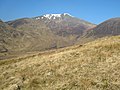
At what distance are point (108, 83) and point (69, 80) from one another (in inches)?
117

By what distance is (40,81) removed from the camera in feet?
55.0

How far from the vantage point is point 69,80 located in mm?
15719

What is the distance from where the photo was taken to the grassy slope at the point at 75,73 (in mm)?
14742

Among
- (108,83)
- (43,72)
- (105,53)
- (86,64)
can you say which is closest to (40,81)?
(43,72)

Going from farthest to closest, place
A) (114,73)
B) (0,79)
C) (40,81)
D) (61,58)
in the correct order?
(61,58), (0,79), (40,81), (114,73)

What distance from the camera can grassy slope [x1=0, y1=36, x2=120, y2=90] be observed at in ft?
48.4

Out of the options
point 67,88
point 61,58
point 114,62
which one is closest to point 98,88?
point 67,88

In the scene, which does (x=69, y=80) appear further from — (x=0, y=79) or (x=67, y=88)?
(x=0, y=79)

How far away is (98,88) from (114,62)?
14.6 ft

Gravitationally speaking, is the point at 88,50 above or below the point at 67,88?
above

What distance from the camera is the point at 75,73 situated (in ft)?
55.7

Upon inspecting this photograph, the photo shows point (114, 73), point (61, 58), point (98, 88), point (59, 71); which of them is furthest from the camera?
point (61, 58)

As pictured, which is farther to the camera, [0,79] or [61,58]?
[61,58]

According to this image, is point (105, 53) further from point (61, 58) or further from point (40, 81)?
point (40, 81)
